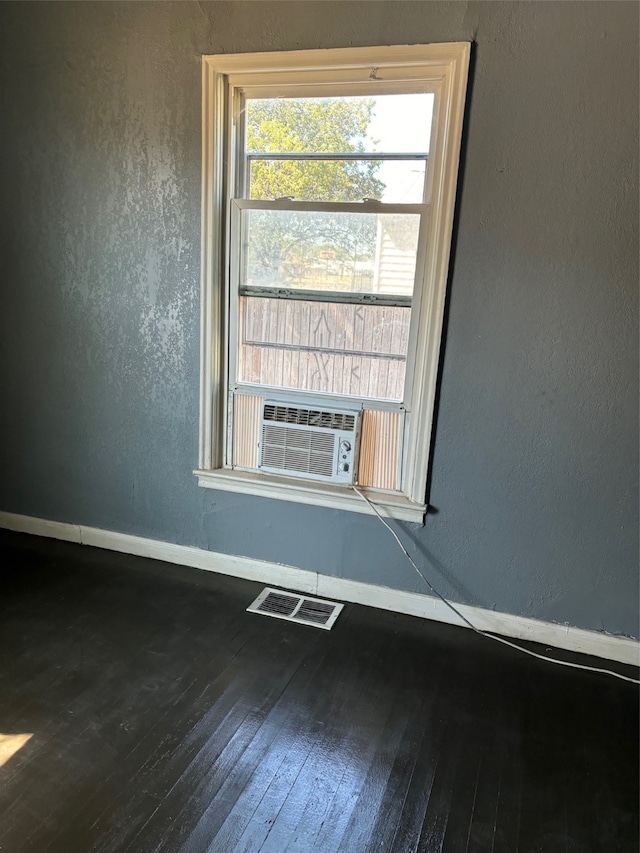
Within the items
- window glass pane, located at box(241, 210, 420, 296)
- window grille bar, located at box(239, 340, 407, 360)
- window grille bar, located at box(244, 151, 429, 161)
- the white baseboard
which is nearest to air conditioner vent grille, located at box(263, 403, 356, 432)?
window grille bar, located at box(239, 340, 407, 360)

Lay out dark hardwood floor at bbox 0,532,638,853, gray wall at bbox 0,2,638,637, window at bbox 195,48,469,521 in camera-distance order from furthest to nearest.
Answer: window at bbox 195,48,469,521, gray wall at bbox 0,2,638,637, dark hardwood floor at bbox 0,532,638,853

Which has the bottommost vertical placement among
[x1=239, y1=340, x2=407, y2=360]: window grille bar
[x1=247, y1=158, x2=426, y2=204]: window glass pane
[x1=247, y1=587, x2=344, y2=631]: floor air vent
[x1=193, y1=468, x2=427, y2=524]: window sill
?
[x1=247, y1=587, x2=344, y2=631]: floor air vent

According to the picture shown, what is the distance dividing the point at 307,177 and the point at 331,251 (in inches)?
11.7

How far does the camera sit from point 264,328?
2438 millimetres

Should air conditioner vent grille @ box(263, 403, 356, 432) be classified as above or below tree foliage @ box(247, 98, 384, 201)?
below

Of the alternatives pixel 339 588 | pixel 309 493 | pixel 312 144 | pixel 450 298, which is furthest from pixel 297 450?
pixel 312 144

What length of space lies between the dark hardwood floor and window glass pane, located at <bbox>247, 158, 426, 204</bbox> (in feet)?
5.54

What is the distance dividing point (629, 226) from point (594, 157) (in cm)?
25

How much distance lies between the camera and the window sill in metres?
2.37

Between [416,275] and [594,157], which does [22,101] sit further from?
[594,157]

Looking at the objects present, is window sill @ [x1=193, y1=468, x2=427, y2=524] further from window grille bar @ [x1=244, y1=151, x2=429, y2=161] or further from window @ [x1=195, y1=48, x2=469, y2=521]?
window grille bar @ [x1=244, y1=151, x2=429, y2=161]

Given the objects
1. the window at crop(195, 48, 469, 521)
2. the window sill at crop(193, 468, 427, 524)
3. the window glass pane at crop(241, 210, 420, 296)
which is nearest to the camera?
the window at crop(195, 48, 469, 521)

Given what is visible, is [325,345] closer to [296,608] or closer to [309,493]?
[309,493]

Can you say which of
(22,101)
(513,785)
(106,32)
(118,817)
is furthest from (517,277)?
(22,101)
